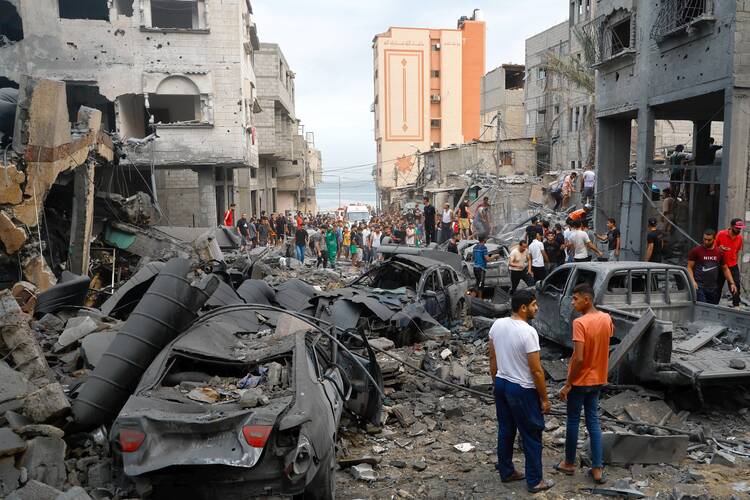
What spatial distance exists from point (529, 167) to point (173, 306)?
105 ft

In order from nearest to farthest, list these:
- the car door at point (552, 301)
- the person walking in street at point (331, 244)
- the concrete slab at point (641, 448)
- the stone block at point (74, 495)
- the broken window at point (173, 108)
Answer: the stone block at point (74, 495) → the concrete slab at point (641, 448) → the car door at point (552, 301) → the person walking in street at point (331, 244) → the broken window at point (173, 108)

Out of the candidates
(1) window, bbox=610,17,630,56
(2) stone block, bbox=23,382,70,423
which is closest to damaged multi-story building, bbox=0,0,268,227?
(1) window, bbox=610,17,630,56

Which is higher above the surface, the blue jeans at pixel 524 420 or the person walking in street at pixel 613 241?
the person walking in street at pixel 613 241

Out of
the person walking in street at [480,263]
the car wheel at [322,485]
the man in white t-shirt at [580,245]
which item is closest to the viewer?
the car wheel at [322,485]

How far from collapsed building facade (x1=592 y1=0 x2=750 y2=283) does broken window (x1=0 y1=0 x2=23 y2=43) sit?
67.5ft

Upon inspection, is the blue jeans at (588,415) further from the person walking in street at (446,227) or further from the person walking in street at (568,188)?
the person walking in street at (568,188)

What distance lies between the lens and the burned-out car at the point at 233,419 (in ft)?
13.0

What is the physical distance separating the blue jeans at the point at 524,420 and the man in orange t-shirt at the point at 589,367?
34 cm

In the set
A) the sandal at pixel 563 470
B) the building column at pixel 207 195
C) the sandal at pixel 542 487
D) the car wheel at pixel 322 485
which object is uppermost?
the building column at pixel 207 195

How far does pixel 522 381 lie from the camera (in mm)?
4609

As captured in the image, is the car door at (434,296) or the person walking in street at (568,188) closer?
the car door at (434,296)

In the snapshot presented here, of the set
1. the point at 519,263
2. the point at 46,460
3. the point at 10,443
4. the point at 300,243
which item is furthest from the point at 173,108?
the point at 10,443

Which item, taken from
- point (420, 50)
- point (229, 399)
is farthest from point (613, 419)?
point (420, 50)

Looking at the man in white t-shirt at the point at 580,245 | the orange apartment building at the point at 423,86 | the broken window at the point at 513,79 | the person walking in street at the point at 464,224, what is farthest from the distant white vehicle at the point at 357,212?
the man in white t-shirt at the point at 580,245
